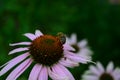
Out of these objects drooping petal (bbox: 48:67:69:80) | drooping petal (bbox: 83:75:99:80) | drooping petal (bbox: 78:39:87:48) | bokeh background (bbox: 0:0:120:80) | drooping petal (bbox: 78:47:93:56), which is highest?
bokeh background (bbox: 0:0:120:80)

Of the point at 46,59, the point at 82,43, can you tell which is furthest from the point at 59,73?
the point at 82,43

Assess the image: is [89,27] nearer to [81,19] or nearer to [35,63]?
[81,19]

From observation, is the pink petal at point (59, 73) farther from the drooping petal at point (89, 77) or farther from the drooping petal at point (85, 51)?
the drooping petal at point (85, 51)

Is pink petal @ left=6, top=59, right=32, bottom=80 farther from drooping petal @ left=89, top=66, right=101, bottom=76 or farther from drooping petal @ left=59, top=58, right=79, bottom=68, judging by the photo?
drooping petal @ left=89, top=66, right=101, bottom=76

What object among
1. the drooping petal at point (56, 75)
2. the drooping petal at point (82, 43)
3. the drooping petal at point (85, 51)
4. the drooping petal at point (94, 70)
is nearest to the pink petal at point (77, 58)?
the drooping petal at point (56, 75)

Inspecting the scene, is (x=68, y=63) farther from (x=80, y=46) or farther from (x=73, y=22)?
(x=73, y=22)

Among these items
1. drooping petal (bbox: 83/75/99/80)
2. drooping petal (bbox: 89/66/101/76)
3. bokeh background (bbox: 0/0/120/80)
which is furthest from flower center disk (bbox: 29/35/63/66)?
bokeh background (bbox: 0/0/120/80)
